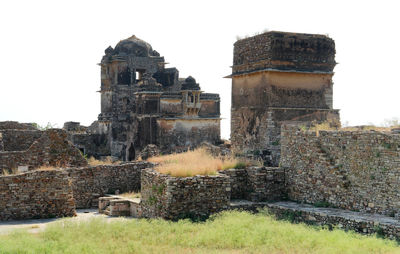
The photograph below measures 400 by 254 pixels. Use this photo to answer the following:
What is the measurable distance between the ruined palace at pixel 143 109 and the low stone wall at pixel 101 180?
17834mm

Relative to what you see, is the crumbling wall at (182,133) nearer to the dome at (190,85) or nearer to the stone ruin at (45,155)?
the dome at (190,85)

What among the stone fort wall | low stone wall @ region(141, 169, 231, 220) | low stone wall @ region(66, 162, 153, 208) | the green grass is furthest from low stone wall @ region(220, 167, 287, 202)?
the stone fort wall

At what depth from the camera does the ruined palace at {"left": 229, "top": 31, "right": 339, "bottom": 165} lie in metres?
17.5

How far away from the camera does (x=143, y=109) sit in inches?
1436

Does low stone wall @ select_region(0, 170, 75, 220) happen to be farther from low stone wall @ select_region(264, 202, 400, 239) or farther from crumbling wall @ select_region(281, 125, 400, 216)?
crumbling wall @ select_region(281, 125, 400, 216)

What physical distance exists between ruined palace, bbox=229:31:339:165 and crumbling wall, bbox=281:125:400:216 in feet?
8.64

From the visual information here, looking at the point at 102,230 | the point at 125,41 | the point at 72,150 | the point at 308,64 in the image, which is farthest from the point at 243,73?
the point at 125,41

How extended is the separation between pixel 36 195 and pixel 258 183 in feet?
20.9

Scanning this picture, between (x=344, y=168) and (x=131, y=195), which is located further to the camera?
(x=131, y=195)

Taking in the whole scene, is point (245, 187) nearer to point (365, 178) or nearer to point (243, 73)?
point (365, 178)

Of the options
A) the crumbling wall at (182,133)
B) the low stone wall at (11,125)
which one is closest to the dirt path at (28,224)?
the low stone wall at (11,125)

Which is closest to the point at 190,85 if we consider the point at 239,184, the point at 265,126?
the point at 265,126

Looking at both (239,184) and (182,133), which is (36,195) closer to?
(239,184)

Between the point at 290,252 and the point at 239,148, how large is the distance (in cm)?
971
